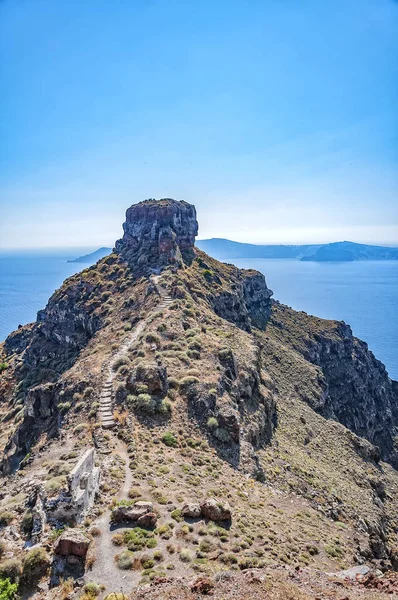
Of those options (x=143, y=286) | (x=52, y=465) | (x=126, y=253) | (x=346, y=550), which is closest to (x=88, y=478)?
(x=52, y=465)

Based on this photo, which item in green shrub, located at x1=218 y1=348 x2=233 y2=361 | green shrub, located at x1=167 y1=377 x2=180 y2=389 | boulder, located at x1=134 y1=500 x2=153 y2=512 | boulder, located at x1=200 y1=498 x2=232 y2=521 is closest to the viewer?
boulder, located at x1=134 y1=500 x2=153 y2=512

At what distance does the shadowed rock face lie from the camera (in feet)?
233

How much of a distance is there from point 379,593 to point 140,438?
16819mm

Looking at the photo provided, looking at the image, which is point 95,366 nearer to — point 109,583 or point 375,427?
point 109,583

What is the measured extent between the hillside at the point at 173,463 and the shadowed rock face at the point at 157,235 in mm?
801

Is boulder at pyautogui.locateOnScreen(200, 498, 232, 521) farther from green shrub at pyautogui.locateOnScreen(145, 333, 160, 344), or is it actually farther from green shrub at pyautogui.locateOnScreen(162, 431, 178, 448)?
green shrub at pyautogui.locateOnScreen(145, 333, 160, 344)

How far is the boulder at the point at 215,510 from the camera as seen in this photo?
18375mm

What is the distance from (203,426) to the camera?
29.3m

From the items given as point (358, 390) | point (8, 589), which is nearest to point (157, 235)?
point (358, 390)

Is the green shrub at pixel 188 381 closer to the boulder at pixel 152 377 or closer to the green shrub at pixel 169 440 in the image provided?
the boulder at pixel 152 377

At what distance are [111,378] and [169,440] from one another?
32.7 feet

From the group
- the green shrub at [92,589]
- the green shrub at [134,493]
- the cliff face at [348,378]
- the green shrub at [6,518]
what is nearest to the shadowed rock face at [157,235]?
the cliff face at [348,378]

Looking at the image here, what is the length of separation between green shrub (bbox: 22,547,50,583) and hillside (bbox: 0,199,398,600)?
5 centimetres

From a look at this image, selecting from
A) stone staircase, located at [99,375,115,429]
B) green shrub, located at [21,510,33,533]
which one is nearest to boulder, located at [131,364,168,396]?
stone staircase, located at [99,375,115,429]
